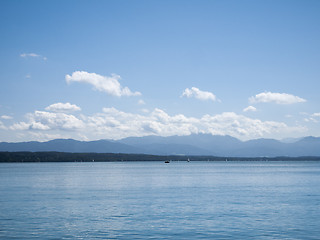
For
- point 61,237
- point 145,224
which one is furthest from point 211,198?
point 61,237

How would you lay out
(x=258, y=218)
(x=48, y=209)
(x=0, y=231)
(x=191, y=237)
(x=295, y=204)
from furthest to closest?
(x=295, y=204)
(x=48, y=209)
(x=258, y=218)
(x=0, y=231)
(x=191, y=237)

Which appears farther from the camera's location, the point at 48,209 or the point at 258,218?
the point at 48,209

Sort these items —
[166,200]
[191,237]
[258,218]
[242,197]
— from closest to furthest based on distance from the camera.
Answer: [191,237] → [258,218] → [166,200] → [242,197]

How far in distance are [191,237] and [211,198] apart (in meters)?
31.6

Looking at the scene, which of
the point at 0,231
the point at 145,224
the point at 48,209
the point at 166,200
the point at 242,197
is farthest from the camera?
the point at 242,197

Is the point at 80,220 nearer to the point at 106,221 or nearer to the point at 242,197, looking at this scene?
the point at 106,221

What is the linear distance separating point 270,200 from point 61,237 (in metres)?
39.7

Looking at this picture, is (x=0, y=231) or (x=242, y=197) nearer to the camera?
(x=0, y=231)

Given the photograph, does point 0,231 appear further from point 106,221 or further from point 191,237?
point 191,237

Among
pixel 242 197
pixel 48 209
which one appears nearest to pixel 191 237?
pixel 48 209

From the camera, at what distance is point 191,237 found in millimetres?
35688

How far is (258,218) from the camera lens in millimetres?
45406

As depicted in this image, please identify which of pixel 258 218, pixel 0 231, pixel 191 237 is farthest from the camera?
pixel 258 218

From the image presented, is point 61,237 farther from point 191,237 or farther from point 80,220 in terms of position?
point 191,237
